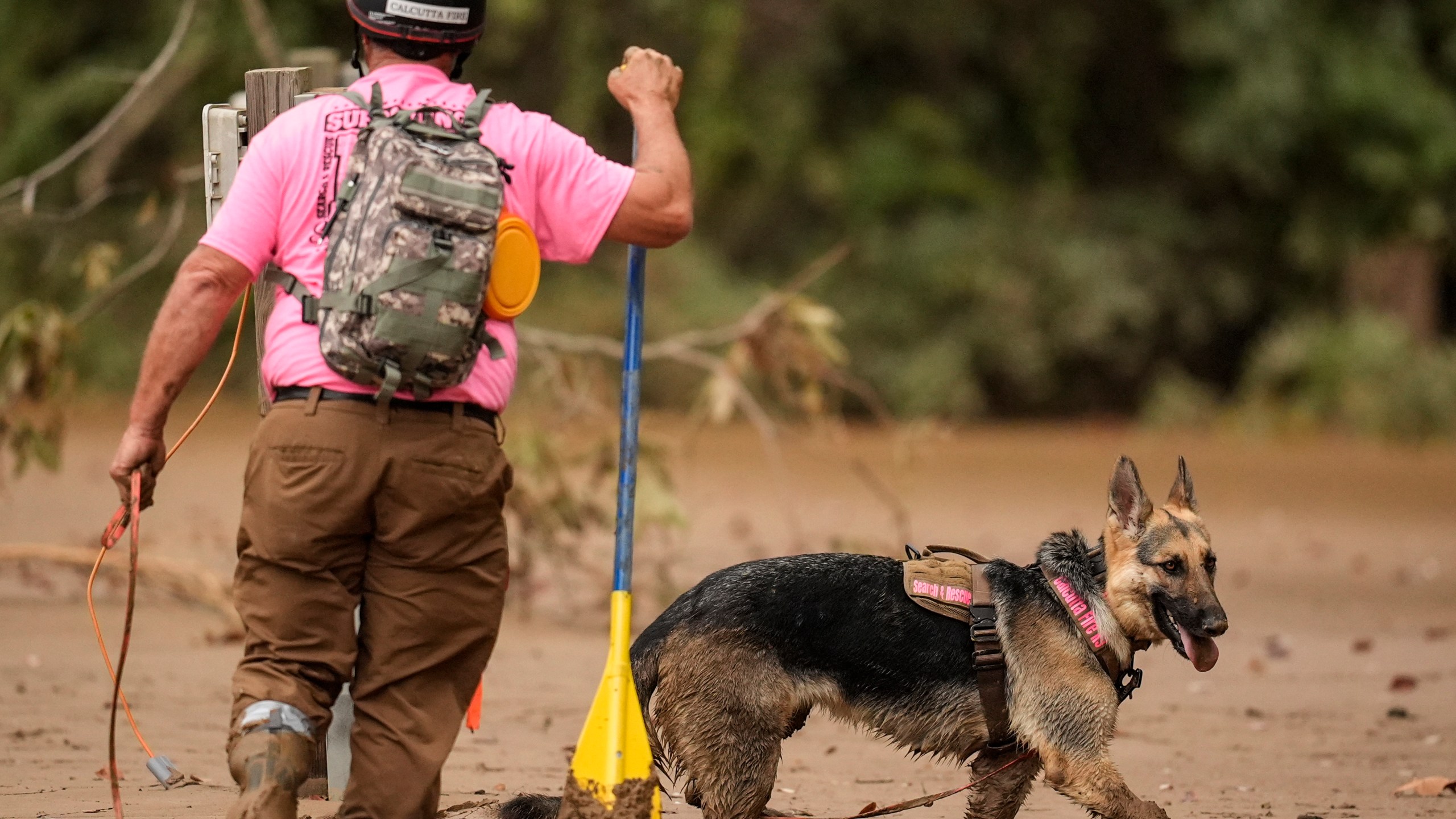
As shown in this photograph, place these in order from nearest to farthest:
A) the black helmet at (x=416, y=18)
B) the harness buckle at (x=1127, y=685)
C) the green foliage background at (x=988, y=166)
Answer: the black helmet at (x=416, y=18), the harness buckle at (x=1127, y=685), the green foliage background at (x=988, y=166)

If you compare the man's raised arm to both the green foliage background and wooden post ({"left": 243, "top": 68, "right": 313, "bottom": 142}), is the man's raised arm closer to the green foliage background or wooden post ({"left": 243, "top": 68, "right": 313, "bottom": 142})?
wooden post ({"left": 243, "top": 68, "right": 313, "bottom": 142})

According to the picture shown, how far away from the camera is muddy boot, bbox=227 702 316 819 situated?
356cm

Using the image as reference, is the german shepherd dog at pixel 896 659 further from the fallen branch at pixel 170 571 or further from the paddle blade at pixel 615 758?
the fallen branch at pixel 170 571

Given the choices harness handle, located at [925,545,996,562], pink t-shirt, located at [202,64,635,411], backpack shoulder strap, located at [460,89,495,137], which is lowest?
harness handle, located at [925,545,996,562]

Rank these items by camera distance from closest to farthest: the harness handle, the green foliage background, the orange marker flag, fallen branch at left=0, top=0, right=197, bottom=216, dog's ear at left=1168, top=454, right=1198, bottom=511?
the orange marker flag < the harness handle < dog's ear at left=1168, top=454, right=1198, bottom=511 < fallen branch at left=0, top=0, right=197, bottom=216 < the green foliage background

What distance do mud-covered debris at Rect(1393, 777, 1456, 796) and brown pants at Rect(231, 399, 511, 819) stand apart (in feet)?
11.2

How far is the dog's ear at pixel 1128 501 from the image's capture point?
4.80 metres

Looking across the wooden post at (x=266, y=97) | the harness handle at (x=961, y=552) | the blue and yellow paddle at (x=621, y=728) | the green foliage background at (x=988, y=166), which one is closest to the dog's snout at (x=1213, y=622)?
the harness handle at (x=961, y=552)

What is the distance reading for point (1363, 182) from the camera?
68.6 ft

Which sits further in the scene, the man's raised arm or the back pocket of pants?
the man's raised arm

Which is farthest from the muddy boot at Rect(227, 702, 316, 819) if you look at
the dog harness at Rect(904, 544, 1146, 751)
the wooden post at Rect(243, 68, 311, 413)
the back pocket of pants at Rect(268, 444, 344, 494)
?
the dog harness at Rect(904, 544, 1146, 751)

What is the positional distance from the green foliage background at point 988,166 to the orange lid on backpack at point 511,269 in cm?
1491

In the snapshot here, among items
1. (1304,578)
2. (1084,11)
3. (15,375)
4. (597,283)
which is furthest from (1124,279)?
(15,375)

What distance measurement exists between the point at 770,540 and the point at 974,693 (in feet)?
22.8
